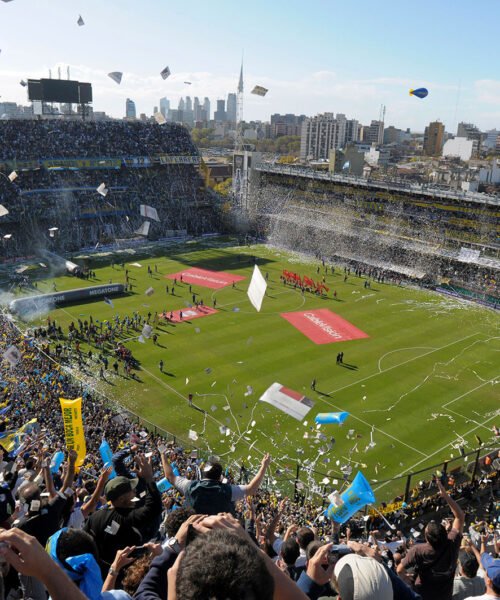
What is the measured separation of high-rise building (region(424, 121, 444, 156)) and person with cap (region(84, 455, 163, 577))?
7196 inches

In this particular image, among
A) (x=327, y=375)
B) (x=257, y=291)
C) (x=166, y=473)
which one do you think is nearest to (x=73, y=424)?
(x=257, y=291)

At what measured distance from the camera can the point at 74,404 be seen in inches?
543

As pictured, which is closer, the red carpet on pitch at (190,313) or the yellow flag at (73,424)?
the yellow flag at (73,424)

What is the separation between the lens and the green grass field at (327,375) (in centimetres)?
2266

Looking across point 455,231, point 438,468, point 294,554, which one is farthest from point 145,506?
point 455,231

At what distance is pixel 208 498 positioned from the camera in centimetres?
545

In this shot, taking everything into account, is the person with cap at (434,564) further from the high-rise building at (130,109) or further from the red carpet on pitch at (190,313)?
the high-rise building at (130,109)

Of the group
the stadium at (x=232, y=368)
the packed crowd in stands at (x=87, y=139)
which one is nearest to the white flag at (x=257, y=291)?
the stadium at (x=232, y=368)

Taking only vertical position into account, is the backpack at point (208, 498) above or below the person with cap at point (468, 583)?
above

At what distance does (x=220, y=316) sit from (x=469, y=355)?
16.1 meters

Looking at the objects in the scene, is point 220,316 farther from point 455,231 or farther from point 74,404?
point 455,231

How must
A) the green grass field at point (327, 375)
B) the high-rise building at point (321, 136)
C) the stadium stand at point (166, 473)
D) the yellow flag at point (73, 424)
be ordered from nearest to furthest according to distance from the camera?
the stadium stand at point (166, 473) → the yellow flag at point (73, 424) → the green grass field at point (327, 375) → the high-rise building at point (321, 136)

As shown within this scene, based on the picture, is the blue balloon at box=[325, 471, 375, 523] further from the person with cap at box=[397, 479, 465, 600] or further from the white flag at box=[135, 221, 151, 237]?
the white flag at box=[135, 221, 151, 237]

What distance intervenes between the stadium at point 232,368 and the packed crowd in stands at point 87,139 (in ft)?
0.87
